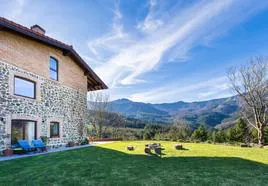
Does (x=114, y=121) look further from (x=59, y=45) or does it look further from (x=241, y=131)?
(x=59, y=45)

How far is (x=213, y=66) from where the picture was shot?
19.7m

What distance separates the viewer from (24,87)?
11.1 meters

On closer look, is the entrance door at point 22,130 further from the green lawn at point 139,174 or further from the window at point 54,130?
the green lawn at point 139,174

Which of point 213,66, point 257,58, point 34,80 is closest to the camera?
point 34,80

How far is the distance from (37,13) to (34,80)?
3.79 metres

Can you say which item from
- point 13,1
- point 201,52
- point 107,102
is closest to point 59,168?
point 13,1

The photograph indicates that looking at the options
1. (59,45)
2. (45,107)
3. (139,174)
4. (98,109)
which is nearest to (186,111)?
(98,109)

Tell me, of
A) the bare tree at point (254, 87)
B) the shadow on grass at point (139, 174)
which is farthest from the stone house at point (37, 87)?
the bare tree at point (254, 87)

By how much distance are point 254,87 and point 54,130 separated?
19.9 metres

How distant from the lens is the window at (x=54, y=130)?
42.5 ft

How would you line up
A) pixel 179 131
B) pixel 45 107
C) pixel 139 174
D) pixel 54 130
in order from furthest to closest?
pixel 179 131 < pixel 54 130 < pixel 45 107 < pixel 139 174

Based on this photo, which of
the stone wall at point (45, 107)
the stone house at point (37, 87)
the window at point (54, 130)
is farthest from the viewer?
the window at point (54, 130)

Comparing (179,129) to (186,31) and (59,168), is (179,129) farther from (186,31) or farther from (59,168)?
(59,168)

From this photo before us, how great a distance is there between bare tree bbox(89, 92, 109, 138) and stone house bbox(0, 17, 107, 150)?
1269 centimetres
